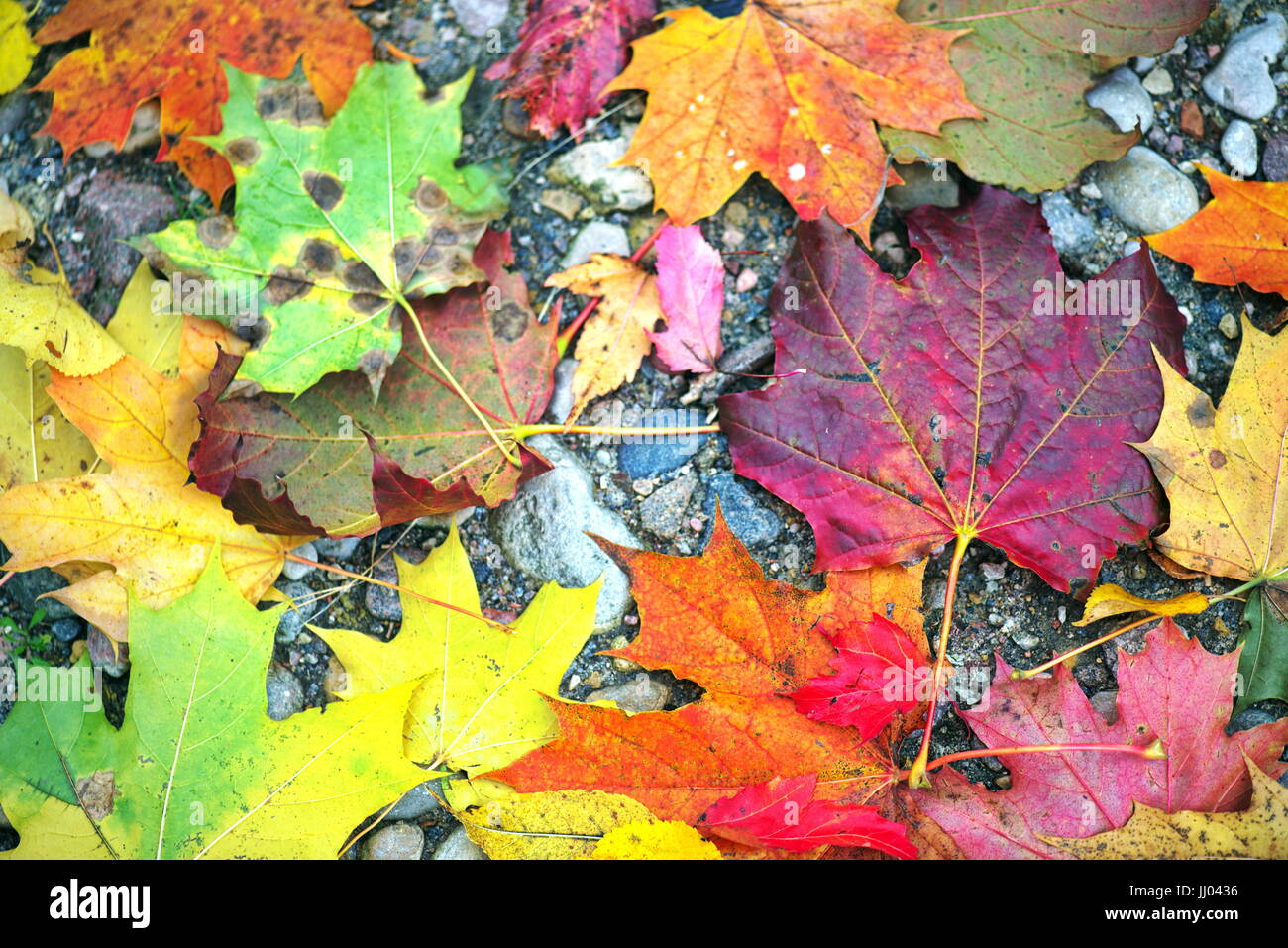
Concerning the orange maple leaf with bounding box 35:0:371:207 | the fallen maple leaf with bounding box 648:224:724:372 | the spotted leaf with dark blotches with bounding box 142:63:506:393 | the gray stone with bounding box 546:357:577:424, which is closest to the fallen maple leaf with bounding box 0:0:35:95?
the orange maple leaf with bounding box 35:0:371:207

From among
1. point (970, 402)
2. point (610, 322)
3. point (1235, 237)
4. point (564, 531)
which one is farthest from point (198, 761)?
point (1235, 237)

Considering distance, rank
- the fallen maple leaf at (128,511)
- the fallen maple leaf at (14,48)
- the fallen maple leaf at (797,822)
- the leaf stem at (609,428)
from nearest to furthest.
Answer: the fallen maple leaf at (797,822) < the fallen maple leaf at (128,511) < the leaf stem at (609,428) < the fallen maple leaf at (14,48)

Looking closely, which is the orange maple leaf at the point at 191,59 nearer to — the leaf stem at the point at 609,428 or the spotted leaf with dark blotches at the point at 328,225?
the spotted leaf with dark blotches at the point at 328,225

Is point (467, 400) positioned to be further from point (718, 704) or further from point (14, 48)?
point (14, 48)

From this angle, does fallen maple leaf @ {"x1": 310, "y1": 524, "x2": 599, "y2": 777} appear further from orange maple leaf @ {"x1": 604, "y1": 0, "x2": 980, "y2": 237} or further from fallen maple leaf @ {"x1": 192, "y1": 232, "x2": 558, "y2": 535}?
orange maple leaf @ {"x1": 604, "y1": 0, "x2": 980, "y2": 237}

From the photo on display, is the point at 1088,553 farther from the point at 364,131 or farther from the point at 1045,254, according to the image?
the point at 364,131

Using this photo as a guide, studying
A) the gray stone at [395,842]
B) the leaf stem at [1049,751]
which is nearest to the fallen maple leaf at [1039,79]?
the leaf stem at [1049,751]
